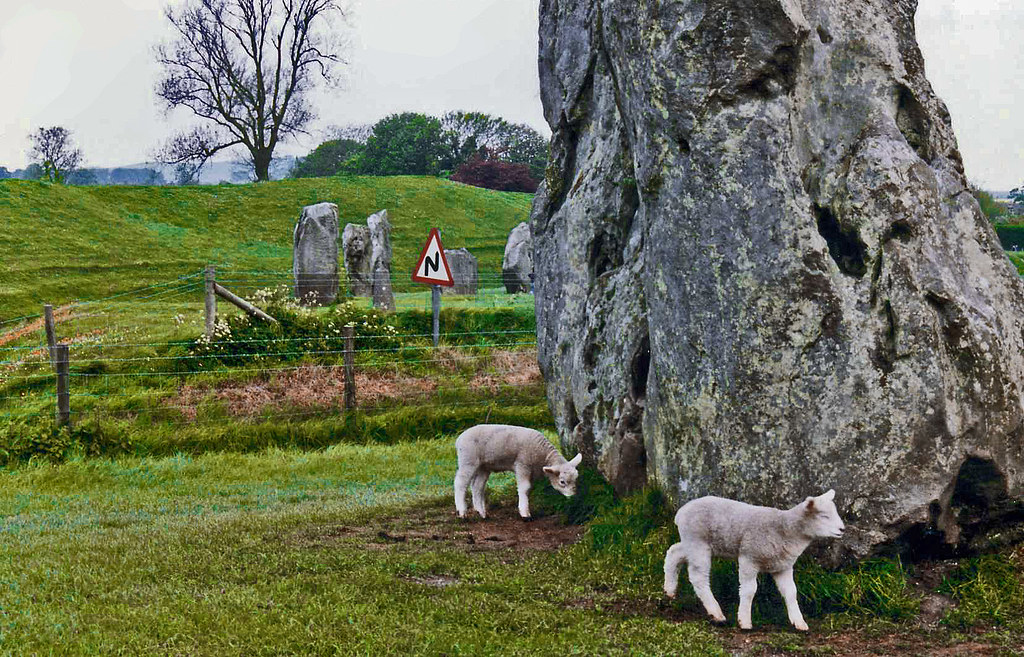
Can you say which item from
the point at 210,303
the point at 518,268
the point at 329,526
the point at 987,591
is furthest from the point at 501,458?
the point at 518,268

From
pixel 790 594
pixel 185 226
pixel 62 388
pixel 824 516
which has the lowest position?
pixel 790 594

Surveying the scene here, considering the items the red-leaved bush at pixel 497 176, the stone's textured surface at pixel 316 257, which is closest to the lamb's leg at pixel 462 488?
the stone's textured surface at pixel 316 257

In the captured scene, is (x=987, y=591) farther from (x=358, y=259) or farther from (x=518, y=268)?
(x=518, y=268)

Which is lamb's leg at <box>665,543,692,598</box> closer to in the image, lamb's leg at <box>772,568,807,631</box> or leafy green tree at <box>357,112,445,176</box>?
lamb's leg at <box>772,568,807,631</box>

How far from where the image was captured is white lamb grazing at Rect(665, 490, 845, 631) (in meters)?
6.74

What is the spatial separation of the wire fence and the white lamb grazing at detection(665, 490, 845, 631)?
1147 cm

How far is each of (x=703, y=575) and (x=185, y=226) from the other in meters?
39.5

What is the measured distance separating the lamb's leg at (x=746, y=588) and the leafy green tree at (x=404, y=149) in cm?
6396

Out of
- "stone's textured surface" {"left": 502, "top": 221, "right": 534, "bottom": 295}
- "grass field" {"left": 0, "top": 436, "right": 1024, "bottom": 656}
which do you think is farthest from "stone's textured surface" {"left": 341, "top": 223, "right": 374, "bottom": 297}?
"grass field" {"left": 0, "top": 436, "right": 1024, "bottom": 656}

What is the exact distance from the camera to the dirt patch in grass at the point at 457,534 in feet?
31.7

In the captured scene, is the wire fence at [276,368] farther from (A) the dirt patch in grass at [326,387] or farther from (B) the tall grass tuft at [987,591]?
(B) the tall grass tuft at [987,591]

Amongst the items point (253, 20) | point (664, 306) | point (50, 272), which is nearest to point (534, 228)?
point (664, 306)

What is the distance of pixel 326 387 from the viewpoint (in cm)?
1891

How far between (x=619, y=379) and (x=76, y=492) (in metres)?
9.03
